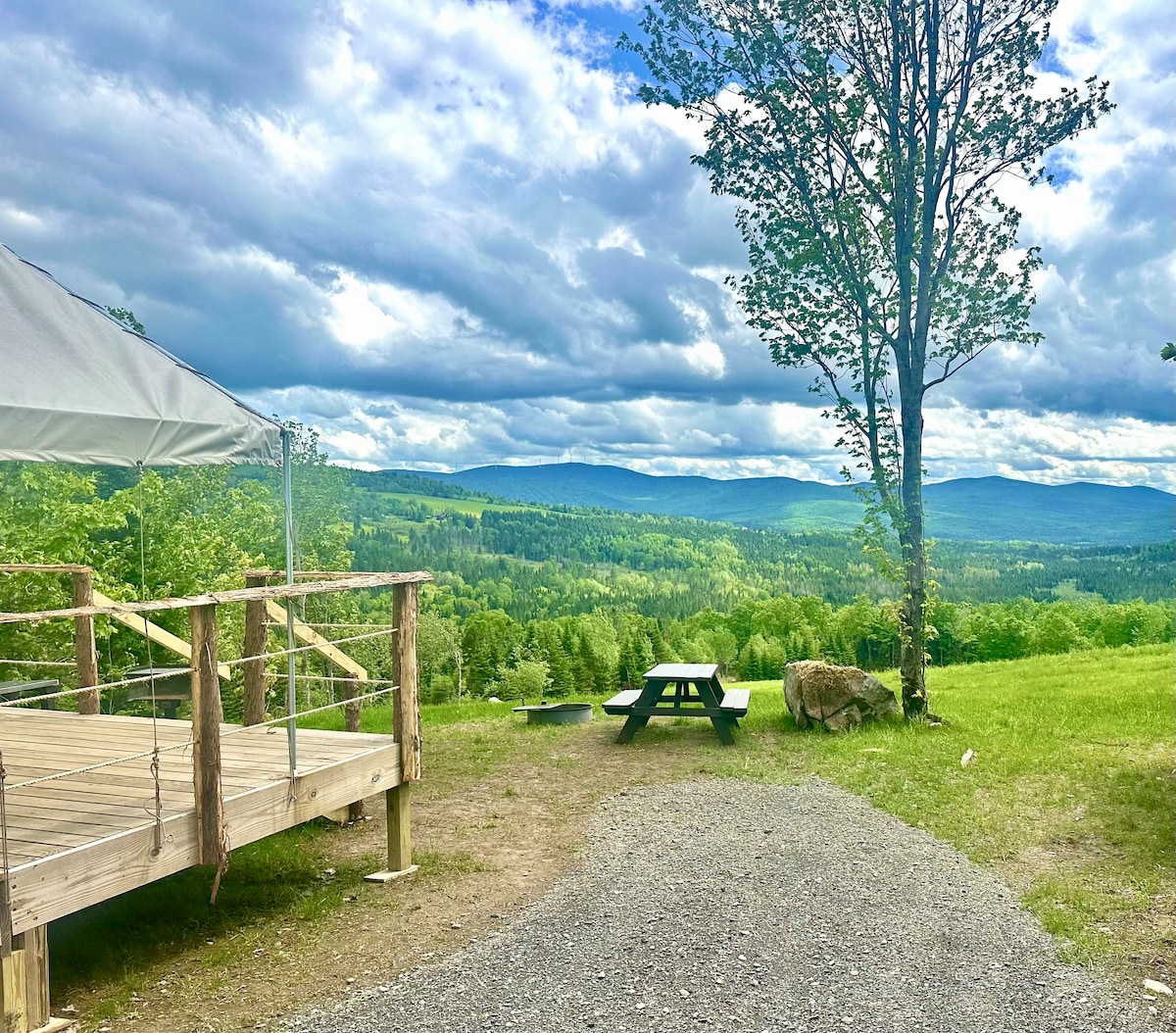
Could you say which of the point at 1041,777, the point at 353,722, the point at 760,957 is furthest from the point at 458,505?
the point at 760,957

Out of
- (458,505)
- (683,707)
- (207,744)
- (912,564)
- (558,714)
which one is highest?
(458,505)

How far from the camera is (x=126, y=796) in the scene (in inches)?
214

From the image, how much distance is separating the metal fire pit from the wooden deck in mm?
5983

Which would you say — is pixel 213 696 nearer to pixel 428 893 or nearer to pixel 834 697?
pixel 428 893

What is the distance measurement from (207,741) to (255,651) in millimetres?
3421

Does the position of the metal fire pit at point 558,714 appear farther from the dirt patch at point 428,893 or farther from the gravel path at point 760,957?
the gravel path at point 760,957

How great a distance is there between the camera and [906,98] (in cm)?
1266

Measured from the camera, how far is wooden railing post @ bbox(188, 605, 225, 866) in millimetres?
4961

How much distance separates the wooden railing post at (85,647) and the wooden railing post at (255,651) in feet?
4.28

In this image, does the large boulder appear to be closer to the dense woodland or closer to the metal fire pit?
the dense woodland

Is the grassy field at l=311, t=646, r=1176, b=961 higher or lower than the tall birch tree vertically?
lower

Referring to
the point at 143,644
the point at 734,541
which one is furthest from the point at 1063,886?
the point at 734,541

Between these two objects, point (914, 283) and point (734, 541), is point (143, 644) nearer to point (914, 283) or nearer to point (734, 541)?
point (914, 283)

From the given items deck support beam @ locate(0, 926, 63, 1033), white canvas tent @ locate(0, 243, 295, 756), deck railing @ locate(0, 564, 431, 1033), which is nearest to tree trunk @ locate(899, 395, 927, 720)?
deck railing @ locate(0, 564, 431, 1033)
